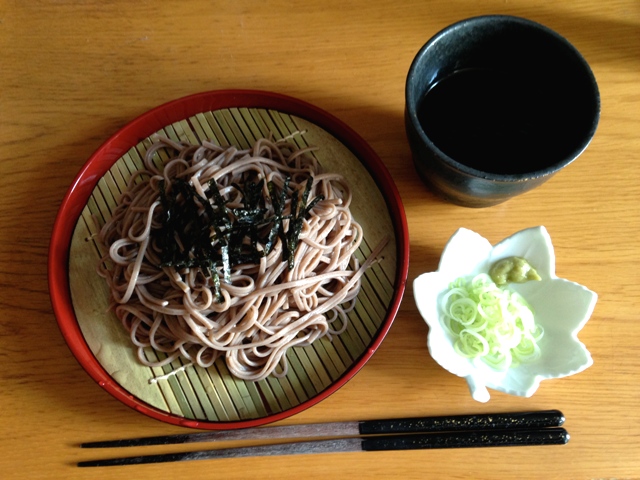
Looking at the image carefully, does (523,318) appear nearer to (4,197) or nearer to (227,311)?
(227,311)

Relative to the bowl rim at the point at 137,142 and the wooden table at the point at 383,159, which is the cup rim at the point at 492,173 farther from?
the wooden table at the point at 383,159

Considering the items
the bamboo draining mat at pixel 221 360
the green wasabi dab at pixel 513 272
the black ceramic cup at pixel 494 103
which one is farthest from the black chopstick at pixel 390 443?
the black ceramic cup at pixel 494 103

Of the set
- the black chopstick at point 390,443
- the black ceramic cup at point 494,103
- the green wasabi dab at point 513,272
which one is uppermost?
the black ceramic cup at point 494,103

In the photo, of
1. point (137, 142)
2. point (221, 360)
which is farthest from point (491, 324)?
point (137, 142)

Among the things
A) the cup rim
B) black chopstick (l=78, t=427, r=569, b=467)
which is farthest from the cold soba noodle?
the cup rim

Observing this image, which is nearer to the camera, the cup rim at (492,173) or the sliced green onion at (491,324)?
the cup rim at (492,173)

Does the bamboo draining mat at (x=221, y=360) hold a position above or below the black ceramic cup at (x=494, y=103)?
below

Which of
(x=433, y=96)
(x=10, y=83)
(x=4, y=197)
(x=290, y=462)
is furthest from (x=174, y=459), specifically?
(x=10, y=83)

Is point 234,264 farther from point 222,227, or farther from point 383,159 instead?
point 383,159
